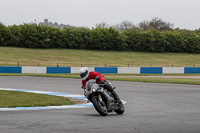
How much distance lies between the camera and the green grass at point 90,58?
60.8 meters

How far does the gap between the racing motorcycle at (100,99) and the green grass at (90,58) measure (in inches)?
1817

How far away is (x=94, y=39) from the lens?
79125mm

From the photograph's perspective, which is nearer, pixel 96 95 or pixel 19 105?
pixel 96 95

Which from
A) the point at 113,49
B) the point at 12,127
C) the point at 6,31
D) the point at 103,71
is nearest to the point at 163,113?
the point at 12,127

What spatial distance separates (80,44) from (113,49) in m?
7.33

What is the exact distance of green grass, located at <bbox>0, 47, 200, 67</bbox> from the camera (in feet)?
199

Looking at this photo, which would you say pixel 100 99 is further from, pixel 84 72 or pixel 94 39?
pixel 94 39

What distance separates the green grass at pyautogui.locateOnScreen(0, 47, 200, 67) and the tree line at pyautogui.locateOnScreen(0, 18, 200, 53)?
309cm

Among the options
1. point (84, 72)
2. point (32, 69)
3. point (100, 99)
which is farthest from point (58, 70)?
point (100, 99)

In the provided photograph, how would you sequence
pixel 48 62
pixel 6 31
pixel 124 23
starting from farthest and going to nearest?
pixel 124 23
pixel 6 31
pixel 48 62

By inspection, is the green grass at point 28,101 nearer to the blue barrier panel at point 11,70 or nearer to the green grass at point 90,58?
the blue barrier panel at point 11,70

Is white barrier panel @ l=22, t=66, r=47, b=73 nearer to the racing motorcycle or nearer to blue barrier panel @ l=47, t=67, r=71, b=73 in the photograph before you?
blue barrier panel @ l=47, t=67, r=71, b=73

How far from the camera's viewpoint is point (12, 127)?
8203 mm

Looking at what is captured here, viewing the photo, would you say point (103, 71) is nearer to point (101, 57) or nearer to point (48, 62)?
point (48, 62)
